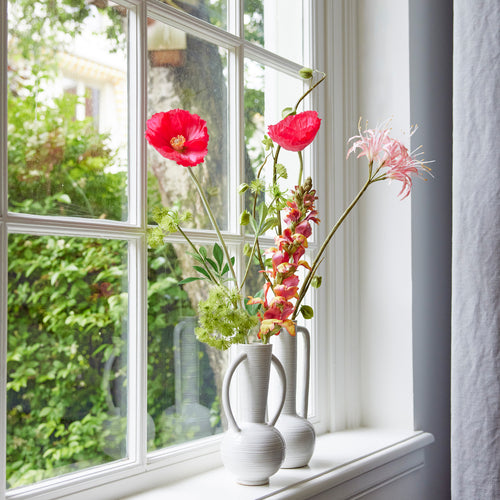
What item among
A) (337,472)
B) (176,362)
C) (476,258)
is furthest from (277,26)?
(337,472)

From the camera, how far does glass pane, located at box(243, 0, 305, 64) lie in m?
1.25

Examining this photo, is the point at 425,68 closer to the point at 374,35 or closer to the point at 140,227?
the point at 374,35

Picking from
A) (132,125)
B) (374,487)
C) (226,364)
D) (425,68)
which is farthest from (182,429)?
(425,68)

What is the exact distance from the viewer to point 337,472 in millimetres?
1080

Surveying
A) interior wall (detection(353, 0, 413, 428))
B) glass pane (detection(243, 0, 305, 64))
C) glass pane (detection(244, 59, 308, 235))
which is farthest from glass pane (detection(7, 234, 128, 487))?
interior wall (detection(353, 0, 413, 428))

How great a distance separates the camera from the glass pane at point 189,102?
1.05 metres

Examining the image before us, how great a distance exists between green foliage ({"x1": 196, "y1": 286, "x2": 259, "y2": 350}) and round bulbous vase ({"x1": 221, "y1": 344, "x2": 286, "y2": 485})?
→ 41 mm

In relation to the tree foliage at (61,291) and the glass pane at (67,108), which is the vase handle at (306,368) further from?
the glass pane at (67,108)

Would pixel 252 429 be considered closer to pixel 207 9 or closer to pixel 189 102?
pixel 189 102

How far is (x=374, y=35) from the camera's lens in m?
1.46

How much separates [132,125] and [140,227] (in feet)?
0.55

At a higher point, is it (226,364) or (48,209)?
(48,209)

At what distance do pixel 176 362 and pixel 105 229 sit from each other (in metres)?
0.28

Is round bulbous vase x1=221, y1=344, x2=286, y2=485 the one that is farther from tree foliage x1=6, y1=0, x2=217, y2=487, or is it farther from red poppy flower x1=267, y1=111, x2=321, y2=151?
red poppy flower x1=267, y1=111, x2=321, y2=151
